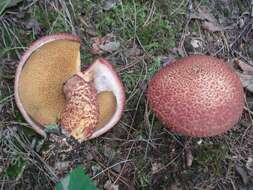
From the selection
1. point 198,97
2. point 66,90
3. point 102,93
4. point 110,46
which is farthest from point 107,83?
point 198,97

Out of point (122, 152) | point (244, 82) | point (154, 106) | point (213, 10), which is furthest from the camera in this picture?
point (213, 10)

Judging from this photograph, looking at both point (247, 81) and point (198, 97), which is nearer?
point (198, 97)

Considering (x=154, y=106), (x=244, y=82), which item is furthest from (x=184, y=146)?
(x=244, y=82)

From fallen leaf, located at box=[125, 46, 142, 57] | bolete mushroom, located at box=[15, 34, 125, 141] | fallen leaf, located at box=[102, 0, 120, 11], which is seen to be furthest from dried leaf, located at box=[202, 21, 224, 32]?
bolete mushroom, located at box=[15, 34, 125, 141]

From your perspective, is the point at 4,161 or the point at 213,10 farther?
the point at 213,10

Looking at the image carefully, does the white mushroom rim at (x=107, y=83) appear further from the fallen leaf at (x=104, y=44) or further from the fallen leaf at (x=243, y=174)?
the fallen leaf at (x=243, y=174)

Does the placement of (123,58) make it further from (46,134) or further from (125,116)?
(46,134)

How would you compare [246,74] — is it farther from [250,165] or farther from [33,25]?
[33,25]

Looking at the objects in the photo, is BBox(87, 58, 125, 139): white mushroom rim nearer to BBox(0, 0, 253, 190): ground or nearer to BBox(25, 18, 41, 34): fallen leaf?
BBox(0, 0, 253, 190): ground
